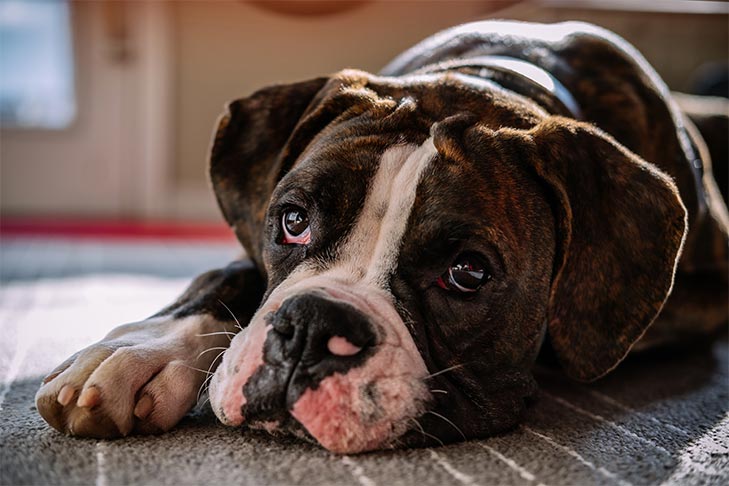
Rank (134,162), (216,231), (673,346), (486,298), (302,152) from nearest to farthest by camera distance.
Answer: (486,298)
(302,152)
(673,346)
(216,231)
(134,162)

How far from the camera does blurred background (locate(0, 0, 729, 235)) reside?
337 inches

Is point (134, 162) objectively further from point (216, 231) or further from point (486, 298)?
point (486, 298)

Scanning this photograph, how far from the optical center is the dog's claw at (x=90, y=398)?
160cm

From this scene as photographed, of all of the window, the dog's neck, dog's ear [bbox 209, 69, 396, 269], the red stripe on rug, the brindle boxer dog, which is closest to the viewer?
the brindle boxer dog

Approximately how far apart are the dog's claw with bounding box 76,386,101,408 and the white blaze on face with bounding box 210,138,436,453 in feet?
0.73

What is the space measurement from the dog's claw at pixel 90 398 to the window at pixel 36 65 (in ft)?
25.0

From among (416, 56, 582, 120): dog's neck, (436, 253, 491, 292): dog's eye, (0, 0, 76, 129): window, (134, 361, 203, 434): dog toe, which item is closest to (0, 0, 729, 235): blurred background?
(0, 0, 76, 129): window

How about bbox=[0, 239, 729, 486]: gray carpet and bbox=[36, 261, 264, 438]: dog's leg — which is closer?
bbox=[0, 239, 729, 486]: gray carpet

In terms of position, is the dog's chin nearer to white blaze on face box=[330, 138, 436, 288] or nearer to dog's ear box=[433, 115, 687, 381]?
white blaze on face box=[330, 138, 436, 288]

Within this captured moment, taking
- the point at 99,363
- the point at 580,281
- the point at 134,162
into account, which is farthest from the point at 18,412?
the point at 134,162

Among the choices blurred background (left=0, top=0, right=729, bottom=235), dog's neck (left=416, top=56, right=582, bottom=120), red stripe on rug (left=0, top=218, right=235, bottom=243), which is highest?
dog's neck (left=416, top=56, right=582, bottom=120)

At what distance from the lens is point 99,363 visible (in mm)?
1689

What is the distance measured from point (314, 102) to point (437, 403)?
0.92 m

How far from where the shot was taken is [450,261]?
69.5 inches
